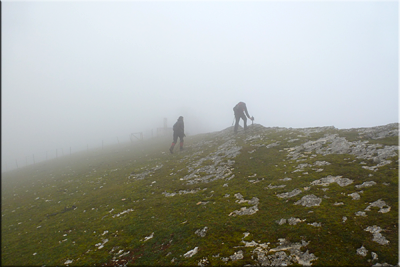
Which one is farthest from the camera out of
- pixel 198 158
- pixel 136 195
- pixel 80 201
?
pixel 198 158

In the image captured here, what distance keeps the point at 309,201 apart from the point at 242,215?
3490mm

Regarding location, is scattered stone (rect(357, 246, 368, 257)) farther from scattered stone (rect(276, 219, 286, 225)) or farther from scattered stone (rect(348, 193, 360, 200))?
scattered stone (rect(348, 193, 360, 200))

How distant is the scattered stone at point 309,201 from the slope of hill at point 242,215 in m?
0.05

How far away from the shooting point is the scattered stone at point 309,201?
9797mm

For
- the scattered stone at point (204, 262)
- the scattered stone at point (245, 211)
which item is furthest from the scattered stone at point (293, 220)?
the scattered stone at point (204, 262)

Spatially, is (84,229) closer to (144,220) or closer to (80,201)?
(144,220)

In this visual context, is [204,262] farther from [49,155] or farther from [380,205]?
[49,155]

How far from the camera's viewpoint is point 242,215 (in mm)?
10109

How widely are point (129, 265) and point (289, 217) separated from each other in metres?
7.27

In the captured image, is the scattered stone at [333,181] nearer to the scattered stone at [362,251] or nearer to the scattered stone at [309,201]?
the scattered stone at [309,201]

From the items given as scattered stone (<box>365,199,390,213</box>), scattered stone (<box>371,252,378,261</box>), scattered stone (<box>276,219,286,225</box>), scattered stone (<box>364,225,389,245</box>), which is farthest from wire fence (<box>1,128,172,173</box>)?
scattered stone (<box>371,252,378,261</box>)

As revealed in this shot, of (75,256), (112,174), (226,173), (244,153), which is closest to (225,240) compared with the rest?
(75,256)

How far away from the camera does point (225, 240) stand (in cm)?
838

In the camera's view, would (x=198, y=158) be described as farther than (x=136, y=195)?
Yes
